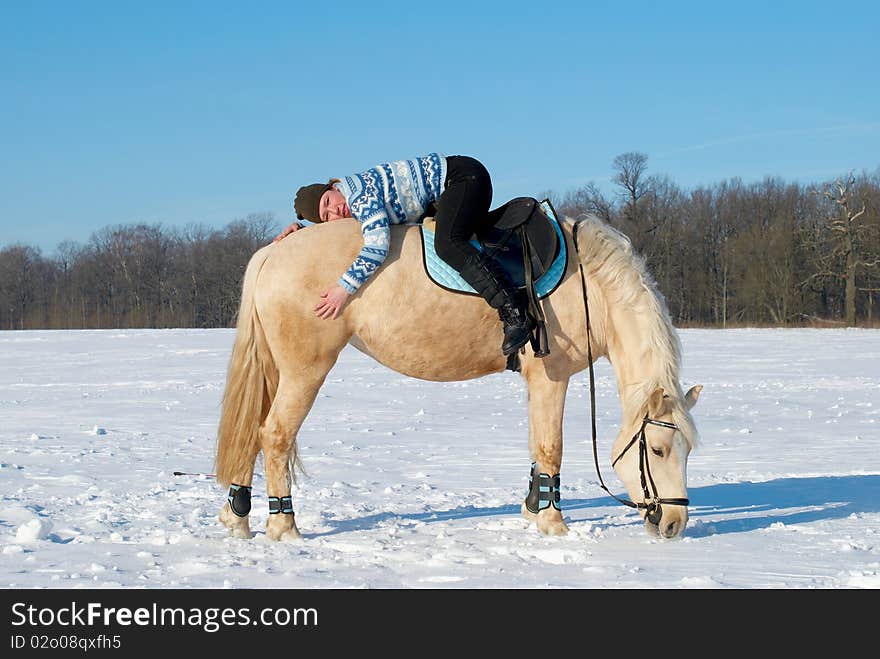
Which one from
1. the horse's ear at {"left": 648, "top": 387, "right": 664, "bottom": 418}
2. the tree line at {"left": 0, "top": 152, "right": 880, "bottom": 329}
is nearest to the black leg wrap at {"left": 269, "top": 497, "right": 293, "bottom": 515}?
the horse's ear at {"left": 648, "top": 387, "right": 664, "bottom": 418}

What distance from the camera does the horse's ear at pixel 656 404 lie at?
14.9ft

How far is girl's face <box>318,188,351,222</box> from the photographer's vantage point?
17.4 feet

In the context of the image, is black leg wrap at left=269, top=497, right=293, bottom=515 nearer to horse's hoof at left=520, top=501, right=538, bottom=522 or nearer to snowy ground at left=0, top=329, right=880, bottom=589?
snowy ground at left=0, top=329, right=880, bottom=589

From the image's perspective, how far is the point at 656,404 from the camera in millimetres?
4566

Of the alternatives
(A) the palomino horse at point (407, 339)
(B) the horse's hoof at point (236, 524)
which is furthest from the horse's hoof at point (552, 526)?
(B) the horse's hoof at point (236, 524)

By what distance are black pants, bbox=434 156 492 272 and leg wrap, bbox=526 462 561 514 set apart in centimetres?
128

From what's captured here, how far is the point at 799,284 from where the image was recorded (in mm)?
47250

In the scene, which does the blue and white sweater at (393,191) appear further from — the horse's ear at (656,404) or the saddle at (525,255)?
the horse's ear at (656,404)

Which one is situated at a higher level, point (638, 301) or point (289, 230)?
point (289, 230)

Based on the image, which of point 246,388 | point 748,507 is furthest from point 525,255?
point 748,507

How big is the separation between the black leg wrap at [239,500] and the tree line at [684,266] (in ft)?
132

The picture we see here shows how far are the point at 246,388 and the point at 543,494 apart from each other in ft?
5.90

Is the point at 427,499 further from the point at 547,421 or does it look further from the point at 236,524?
the point at 236,524
